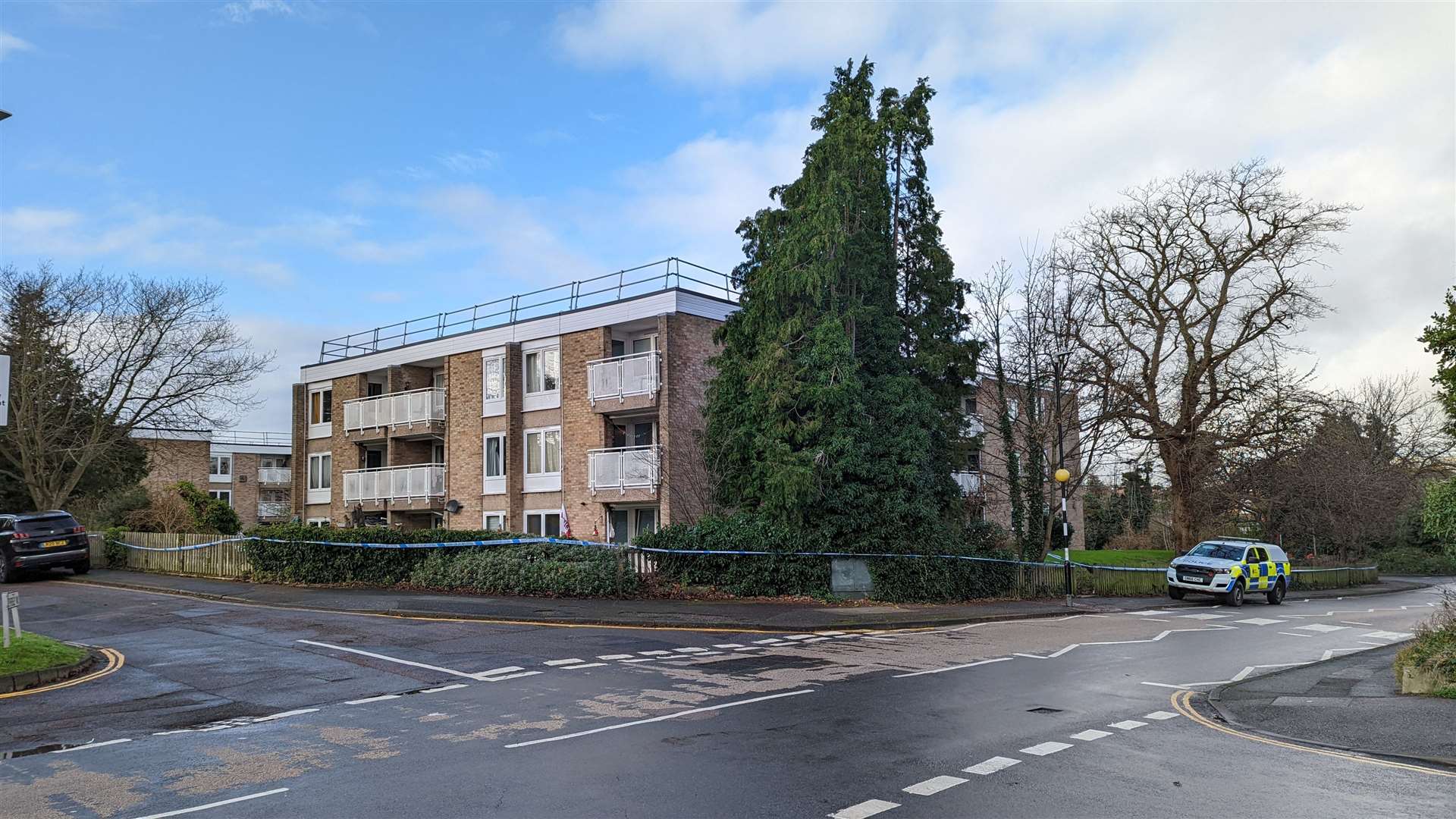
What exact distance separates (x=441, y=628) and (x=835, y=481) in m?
8.71

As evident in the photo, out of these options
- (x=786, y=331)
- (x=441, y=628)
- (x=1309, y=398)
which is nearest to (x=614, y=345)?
(x=786, y=331)

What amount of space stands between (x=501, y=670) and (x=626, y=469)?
1541cm

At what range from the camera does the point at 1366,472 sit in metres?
A: 40.2

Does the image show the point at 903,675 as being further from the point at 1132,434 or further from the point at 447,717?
the point at 1132,434

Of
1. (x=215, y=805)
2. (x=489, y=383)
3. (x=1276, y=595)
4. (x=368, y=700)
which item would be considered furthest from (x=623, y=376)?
(x=215, y=805)

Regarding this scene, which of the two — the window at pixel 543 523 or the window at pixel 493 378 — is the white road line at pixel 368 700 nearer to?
the window at pixel 543 523

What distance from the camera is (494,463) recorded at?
3241 cm

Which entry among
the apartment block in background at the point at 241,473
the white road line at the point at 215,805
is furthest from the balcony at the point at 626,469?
the apartment block in background at the point at 241,473

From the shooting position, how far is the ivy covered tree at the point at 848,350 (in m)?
21.4

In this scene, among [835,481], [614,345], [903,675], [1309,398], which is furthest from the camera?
[1309,398]

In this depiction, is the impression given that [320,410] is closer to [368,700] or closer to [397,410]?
[397,410]

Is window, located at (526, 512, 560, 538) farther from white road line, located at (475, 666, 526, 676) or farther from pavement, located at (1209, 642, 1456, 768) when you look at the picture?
pavement, located at (1209, 642, 1456, 768)

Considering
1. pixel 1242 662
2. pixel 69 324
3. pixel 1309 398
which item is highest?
pixel 69 324

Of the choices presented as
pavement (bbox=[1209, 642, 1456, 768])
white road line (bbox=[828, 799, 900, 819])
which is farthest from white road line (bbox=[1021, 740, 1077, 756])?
pavement (bbox=[1209, 642, 1456, 768])
